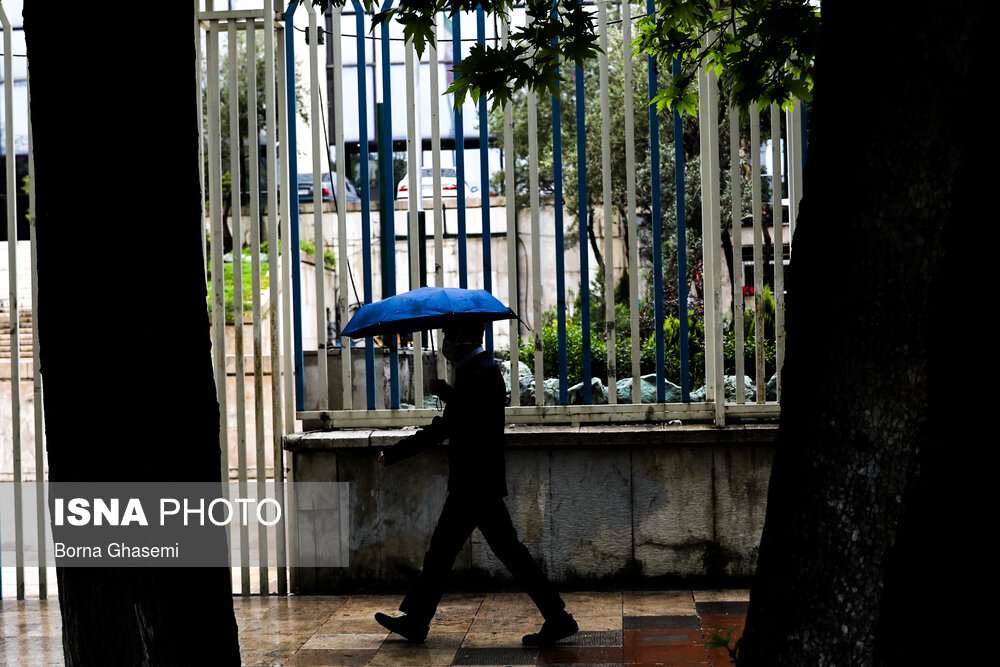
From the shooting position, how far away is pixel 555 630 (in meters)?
5.62

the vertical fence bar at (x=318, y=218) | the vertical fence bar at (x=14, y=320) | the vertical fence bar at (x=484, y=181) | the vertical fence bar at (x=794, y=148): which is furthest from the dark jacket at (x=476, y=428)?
the vertical fence bar at (x=14, y=320)

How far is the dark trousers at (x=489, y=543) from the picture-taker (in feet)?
18.4

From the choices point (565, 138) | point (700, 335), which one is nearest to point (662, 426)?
point (700, 335)

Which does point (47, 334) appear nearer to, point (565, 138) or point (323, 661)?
point (323, 661)

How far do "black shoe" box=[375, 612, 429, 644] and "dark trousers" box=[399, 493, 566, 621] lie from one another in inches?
2.4

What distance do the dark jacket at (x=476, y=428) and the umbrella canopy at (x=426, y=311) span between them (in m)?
0.24

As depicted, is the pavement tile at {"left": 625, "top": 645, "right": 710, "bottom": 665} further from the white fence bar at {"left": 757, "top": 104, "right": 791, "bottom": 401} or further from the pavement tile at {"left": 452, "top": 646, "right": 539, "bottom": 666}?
the white fence bar at {"left": 757, "top": 104, "right": 791, "bottom": 401}

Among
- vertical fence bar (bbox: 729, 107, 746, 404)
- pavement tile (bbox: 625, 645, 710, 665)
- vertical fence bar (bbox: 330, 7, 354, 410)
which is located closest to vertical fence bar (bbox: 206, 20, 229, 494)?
vertical fence bar (bbox: 330, 7, 354, 410)

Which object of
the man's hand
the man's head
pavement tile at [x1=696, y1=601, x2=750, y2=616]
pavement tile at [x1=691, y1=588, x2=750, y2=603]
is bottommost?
pavement tile at [x1=691, y1=588, x2=750, y2=603]

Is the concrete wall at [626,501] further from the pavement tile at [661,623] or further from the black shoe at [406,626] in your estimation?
the black shoe at [406,626]

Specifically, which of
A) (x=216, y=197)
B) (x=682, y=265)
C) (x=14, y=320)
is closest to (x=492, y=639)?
(x=682, y=265)

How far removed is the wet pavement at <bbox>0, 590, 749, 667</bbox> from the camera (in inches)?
217

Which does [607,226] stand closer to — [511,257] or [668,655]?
[511,257]

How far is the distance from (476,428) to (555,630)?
109 centimetres
